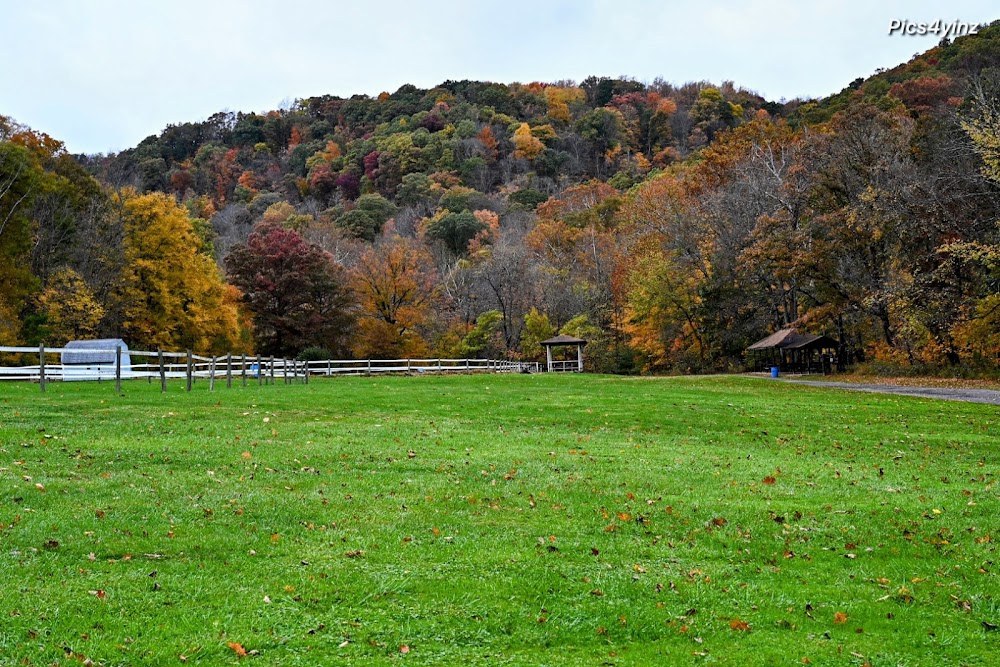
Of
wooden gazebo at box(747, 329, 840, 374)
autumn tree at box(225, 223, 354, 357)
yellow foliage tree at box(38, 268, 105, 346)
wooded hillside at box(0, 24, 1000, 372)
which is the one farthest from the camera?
autumn tree at box(225, 223, 354, 357)

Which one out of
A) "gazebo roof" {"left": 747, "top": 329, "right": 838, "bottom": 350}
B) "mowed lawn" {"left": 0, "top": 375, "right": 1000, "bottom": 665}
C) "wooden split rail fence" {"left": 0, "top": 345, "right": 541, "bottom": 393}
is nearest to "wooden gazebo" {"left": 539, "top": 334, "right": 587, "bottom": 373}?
"wooden split rail fence" {"left": 0, "top": 345, "right": 541, "bottom": 393}

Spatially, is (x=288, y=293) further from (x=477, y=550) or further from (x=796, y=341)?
(x=477, y=550)

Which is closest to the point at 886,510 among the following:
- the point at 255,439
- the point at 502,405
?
the point at 255,439

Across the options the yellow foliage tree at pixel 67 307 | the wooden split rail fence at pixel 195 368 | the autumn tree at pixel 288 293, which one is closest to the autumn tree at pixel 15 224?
the yellow foliage tree at pixel 67 307

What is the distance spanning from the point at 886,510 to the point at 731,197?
4620 cm

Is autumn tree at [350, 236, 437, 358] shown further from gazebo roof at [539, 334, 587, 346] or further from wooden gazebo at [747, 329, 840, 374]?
wooden gazebo at [747, 329, 840, 374]

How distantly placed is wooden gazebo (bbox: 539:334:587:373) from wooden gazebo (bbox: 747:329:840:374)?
37.9 feet

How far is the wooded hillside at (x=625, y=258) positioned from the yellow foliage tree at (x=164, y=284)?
12 cm

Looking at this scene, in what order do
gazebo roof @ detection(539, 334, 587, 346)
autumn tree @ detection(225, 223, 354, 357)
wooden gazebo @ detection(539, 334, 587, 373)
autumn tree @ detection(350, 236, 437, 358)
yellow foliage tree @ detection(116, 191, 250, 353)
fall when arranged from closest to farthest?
yellow foliage tree @ detection(116, 191, 250, 353)
autumn tree @ detection(225, 223, 354, 357)
autumn tree @ detection(350, 236, 437, 358)
gazebo roof @ detection(539, 334, 587, 346)
wooden gazebo @ detection(539, 334, 587, 373)

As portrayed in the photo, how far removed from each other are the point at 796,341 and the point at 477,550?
40.7 meters

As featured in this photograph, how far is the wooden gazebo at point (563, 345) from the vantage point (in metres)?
53.0

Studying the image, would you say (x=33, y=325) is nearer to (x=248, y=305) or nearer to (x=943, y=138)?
(x=248, y=305)

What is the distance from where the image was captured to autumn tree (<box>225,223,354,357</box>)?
4881 cm

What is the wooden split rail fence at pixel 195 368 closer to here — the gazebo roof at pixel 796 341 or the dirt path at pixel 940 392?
the gazebo roof at pixel 796 341
